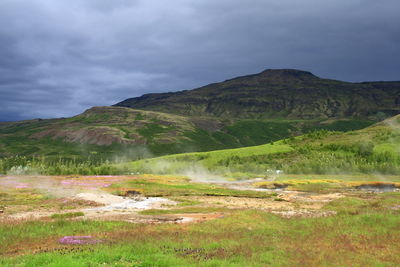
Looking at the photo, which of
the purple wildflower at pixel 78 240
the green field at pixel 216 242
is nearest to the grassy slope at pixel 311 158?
the green field at pixel 216 242

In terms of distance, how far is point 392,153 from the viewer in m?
147

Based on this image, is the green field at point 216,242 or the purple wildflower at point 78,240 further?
the purple wildflower at point 78,240

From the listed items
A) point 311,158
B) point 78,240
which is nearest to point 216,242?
point 78,240

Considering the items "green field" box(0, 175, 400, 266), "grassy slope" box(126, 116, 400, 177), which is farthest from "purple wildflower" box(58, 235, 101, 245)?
"grassy slope" box(126, 116, 400, 177)

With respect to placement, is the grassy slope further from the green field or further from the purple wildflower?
the purple wildflower

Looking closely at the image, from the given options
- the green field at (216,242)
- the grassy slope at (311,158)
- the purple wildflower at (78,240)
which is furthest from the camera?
the grassy slope at (311,158)

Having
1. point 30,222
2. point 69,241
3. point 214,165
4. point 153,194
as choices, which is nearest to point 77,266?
point 69,241

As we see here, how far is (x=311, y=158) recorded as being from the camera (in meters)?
154

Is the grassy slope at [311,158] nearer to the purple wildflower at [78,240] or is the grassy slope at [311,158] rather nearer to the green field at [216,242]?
the green field at [216,242]

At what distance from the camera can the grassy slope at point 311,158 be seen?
134m

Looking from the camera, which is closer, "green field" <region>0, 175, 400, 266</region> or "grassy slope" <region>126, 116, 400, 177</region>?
"green field" <region>0, 175, 400, 266</region>

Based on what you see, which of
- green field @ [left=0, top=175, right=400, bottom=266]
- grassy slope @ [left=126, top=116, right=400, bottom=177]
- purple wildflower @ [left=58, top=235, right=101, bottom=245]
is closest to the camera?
green field @ [left=0, top=175, right=400, bottom=266]

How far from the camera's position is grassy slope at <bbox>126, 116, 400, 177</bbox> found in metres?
134

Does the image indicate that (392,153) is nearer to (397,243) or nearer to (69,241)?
(397,243)
